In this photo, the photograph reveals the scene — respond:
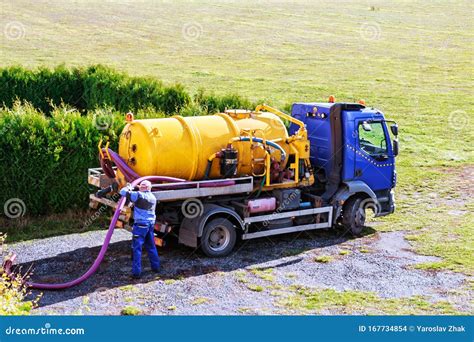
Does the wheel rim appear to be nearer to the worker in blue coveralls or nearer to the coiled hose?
the coiled hose

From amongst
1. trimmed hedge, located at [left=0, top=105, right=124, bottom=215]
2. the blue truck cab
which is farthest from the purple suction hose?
the blue truck cab

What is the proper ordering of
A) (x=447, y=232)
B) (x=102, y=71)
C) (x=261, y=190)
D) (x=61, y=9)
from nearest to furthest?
(x=261, y=190)
(x=447, y=232)
(x=102, y=71)
(x=61, y=9)

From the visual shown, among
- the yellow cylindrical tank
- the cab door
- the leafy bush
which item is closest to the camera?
the yellow cylindrical tank

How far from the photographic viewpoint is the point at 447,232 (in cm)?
1758

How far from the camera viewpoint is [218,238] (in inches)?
612

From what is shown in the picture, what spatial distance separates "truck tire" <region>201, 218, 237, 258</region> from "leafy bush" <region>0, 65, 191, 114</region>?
11.8 metres

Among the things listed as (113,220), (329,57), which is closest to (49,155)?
(113,220)

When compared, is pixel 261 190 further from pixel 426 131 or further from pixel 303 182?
pixel 426 131

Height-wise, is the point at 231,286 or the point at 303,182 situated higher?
the point at 303,182

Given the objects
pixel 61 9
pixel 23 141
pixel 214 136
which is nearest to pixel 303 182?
pixel 214 136

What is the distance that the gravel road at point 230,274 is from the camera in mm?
12688

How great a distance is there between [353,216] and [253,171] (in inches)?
118

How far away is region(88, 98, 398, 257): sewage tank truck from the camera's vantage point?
14820mm

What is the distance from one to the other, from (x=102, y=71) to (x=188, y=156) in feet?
51.3
